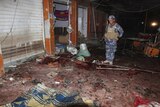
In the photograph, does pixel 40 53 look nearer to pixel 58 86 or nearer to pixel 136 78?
pixel 58 86

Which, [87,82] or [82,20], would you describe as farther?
[82,20]

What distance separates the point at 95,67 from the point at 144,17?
1149cm

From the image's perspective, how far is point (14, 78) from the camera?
A: 544cm

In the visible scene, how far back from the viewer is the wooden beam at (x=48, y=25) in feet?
25.5

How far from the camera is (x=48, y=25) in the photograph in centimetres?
798

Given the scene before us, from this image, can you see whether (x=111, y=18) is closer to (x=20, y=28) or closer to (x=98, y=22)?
(x=20, y=28)

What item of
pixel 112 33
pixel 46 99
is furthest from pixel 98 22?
pixel 46 99

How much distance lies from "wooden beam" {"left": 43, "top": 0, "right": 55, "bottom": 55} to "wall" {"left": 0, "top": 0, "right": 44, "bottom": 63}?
193mm

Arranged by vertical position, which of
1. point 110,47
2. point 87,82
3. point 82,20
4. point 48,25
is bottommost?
point 87,82

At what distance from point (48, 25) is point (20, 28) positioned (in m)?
1.55

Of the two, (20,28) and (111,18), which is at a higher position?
(111,18)

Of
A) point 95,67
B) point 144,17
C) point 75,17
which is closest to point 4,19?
point 95,67

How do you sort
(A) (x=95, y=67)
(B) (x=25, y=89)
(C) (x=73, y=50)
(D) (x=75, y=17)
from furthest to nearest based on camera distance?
(D) (x=75, y=17) < (C) (x=73, y=50) < (A) (x=95, y=67) < (B) (x=25, y=89)

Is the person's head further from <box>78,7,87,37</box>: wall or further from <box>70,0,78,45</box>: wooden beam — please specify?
<box>78,7,87,37</box>: wall
